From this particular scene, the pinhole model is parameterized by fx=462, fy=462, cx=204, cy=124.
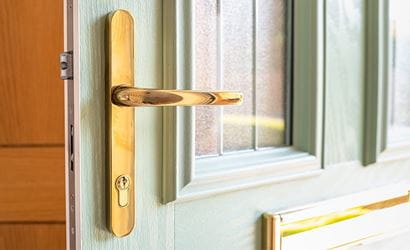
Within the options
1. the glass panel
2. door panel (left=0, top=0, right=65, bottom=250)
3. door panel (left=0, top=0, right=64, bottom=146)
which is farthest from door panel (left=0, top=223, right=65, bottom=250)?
the glass panel

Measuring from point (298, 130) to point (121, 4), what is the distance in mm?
412

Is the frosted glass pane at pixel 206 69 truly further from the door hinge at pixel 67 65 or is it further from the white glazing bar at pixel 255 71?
the door hinge at pixel 67 65

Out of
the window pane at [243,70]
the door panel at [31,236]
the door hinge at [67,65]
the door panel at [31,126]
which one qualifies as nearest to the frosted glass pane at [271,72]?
the window pane at [243,70]

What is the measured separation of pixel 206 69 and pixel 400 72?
56cm

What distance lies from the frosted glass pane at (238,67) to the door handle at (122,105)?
0.19 m

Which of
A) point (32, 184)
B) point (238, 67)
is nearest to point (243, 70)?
point (238, 67)

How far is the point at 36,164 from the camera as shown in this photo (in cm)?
109

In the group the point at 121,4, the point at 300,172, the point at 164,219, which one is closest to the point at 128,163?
the point at 164,219

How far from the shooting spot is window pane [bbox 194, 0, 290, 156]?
29.5 inches

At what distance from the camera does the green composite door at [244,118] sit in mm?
596

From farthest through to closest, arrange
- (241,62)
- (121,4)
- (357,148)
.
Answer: (357,148), (241,62), (121,4)

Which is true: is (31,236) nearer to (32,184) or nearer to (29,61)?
(32,184)

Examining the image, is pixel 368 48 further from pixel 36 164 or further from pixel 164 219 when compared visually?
pixel 36 164

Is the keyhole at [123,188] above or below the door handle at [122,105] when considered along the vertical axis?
below
